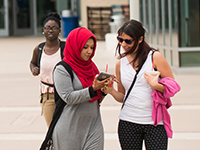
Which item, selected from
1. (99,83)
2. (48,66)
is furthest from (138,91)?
(48,66)

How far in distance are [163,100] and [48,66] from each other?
1.43 meters

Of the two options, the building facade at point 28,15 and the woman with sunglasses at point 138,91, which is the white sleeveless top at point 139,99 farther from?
the building facade at point 28,15

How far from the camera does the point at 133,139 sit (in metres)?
3.03

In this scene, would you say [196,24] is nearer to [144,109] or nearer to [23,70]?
[23,70]

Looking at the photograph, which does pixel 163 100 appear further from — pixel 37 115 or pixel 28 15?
pixel 28 15

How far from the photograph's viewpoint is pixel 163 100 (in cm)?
297

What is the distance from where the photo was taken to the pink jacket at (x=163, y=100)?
115 inches

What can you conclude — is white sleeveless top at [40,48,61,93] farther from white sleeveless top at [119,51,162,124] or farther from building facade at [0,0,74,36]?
building facade at [0,0,74,36]

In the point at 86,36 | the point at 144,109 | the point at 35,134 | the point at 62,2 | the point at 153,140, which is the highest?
the point at 62,2

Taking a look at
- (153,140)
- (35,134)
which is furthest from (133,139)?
(35,134)

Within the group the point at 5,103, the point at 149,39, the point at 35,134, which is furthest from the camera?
the point at 149,39

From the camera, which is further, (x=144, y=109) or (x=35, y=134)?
(x=35, y=134)

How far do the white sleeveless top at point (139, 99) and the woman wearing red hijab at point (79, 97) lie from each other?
0.24 m

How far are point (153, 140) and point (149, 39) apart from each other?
11019 mm
